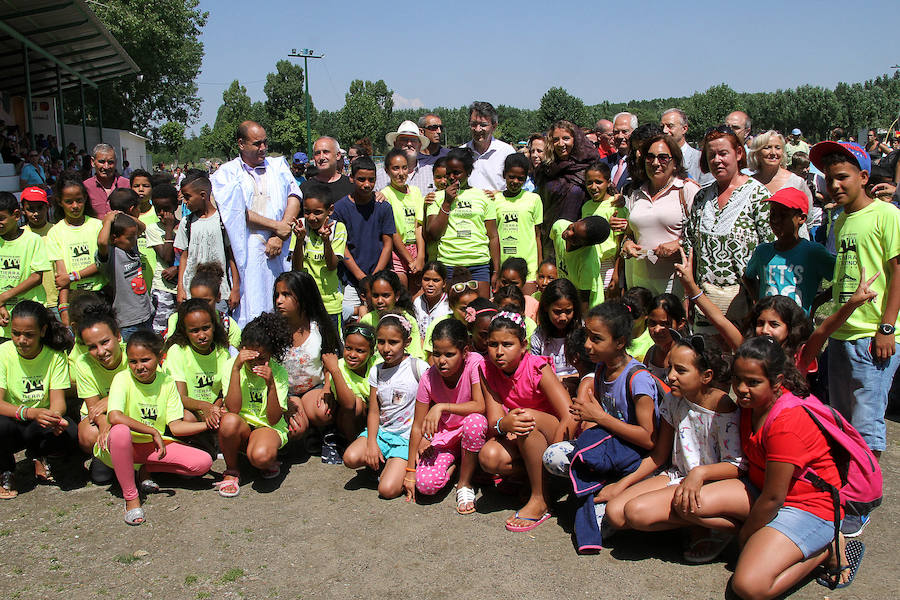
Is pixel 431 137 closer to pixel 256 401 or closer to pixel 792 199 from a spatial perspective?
pixel 256 401

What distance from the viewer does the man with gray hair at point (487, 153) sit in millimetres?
6617

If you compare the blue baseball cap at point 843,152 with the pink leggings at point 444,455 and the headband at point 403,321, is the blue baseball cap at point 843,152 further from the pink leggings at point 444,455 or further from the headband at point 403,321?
the headband at point 403,321

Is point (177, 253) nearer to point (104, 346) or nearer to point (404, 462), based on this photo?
A: point (104, 346)

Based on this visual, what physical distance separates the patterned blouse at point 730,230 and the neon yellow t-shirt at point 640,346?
496mm

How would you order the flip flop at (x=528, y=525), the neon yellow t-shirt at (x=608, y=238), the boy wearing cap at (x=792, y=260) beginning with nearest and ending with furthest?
the flip flop at (x=528, y=525), the boy wearing cap at (x=792, y=260), the neon yellow t-shirt at (x=608, y=238)

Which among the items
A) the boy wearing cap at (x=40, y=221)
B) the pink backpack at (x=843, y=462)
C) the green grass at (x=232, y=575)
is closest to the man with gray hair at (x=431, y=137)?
the boy wearing cap at (x=40, y=221)

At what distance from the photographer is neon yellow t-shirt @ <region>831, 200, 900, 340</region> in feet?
11.5

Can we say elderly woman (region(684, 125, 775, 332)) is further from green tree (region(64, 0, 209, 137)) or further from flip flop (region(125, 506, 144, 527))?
green tree (region(64, 0, 209, 137))

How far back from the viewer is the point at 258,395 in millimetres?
4441

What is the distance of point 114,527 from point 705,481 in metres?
3.14

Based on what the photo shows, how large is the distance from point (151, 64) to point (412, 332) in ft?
113

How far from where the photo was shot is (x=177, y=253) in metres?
5.62

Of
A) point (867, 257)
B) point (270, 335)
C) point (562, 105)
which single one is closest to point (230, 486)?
point (270, 335)

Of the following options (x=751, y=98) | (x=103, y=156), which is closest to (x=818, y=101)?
(x=751, y=98)
